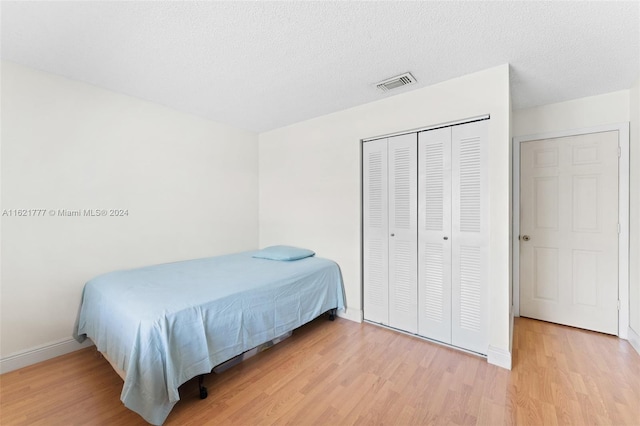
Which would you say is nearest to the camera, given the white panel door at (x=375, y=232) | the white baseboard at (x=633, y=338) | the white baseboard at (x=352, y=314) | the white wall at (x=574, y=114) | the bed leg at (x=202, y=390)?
the bed leg at (x=202, y=390)

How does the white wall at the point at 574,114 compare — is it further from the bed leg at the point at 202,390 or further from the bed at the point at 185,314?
the bed leg at the point at 202,390

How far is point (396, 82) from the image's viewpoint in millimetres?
2369

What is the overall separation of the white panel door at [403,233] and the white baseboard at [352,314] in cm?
35

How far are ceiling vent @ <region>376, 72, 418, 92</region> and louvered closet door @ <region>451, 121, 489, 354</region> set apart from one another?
0.58m

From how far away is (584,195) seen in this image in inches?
109

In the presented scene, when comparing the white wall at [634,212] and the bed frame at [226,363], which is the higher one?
the white wall at [634,212]

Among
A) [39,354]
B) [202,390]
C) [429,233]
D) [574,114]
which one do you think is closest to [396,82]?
[429,233]

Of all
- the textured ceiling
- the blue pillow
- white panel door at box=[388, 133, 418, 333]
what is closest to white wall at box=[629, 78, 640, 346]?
the textured ceiling

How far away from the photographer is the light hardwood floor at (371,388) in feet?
5.28

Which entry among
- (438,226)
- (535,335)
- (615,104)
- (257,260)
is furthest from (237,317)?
(615,104)

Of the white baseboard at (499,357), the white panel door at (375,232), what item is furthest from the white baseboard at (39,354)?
the white baseboard at (499,357)

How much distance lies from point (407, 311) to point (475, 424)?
114 centimetres

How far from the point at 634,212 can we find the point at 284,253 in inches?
134

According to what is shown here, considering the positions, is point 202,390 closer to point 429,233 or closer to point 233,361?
point 233,361
